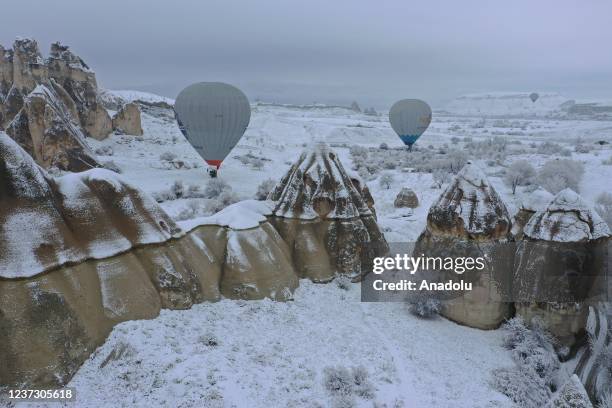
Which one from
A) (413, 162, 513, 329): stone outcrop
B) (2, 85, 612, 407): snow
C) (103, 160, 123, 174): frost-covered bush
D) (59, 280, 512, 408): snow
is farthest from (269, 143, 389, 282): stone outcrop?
(103, 160, 123, 174): frost-covered bush

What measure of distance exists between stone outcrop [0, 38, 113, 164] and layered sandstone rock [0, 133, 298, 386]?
116 feet

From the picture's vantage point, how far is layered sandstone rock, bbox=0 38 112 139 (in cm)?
4338

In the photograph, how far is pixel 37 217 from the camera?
9.02 metres

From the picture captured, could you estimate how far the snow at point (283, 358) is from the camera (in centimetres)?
876

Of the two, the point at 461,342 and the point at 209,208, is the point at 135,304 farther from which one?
the point at 209,208

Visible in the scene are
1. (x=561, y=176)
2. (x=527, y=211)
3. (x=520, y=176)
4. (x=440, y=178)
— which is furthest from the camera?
(x=440, y=178)

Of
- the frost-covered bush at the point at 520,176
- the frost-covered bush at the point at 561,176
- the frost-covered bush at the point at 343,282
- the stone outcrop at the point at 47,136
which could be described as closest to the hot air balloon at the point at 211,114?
the stone outcrop at the point at 47,136

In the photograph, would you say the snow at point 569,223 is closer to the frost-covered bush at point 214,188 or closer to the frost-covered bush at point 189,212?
the frost-covered bush at point 189,212

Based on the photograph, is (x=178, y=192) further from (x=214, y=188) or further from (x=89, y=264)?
(x=89, y=264)

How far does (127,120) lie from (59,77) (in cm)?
810

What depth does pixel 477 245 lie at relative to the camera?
13.3 metres

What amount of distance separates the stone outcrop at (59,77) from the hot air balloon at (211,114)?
1644cm

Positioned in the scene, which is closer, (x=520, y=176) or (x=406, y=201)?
(x=406, y=201)

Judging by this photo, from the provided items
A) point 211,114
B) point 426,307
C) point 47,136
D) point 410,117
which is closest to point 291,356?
point 426,307
